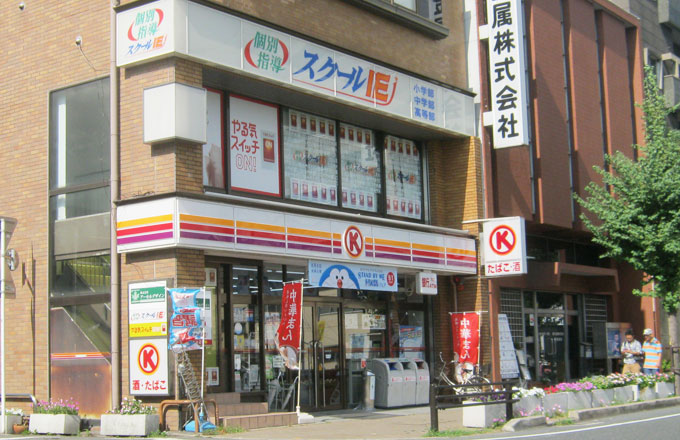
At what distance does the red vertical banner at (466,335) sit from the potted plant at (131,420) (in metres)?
9.39

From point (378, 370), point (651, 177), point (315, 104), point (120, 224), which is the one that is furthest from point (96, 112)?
point (651, 177)

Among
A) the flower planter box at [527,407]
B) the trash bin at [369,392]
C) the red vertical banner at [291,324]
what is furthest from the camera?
the trash bin at [369,392]

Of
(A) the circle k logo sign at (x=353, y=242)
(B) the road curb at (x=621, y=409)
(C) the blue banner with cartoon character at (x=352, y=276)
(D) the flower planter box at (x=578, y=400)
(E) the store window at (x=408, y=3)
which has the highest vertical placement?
(E) the store window at (x=408, y=3)

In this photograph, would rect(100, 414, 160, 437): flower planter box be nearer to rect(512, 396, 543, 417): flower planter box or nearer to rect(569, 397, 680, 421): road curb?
rect(512, 396, 543, 417): flower planter box

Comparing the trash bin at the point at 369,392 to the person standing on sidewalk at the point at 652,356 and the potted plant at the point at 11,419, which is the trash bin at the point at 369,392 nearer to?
the person standing on sidewalk at the point at 652,356

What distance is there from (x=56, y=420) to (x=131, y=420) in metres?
1.68

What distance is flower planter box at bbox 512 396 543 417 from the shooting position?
616 inches

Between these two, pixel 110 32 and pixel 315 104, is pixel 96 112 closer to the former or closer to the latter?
pixel 110 32

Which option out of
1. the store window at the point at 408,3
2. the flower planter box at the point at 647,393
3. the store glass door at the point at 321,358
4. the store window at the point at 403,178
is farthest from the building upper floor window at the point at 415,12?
the flower planter box at the point at 647,393

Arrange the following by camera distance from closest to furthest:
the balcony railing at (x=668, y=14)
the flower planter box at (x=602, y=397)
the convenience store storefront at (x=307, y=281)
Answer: the convenience store storefront at (x=307, y=281), the flower planter box at (x=602, y=397), the balcony railing at (x=668, y=14)

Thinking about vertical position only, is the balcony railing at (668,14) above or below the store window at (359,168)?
above

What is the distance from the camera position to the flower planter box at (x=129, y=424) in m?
14.1

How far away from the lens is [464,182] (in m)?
22.5

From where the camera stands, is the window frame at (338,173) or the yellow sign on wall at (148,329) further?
the window frame at (338,173)
